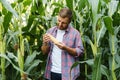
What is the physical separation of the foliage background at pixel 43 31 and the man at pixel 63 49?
12 centimetres

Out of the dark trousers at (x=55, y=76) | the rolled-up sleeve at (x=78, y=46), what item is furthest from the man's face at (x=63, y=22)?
the dark trousers at (x=55, y=76)

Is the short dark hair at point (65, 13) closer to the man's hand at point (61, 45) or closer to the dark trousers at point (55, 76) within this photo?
the man's hand at point (61, 45)

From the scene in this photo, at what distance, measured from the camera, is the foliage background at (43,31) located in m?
1.94

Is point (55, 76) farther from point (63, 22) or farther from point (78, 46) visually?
point (63, 22)

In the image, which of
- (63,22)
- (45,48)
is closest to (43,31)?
(45,48)

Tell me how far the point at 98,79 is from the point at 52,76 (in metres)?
0.46

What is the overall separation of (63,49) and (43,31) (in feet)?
2.45

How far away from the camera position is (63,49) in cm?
211

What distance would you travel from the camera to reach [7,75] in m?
2.37

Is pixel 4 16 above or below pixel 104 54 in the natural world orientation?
above

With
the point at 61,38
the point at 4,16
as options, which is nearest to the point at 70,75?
the point at 61,38

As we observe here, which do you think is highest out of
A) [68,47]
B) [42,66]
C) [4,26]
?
[4,26]

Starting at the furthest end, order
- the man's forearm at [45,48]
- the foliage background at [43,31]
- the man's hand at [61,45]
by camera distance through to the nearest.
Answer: the man's forearm at [45,48] → the man's hand at [61,45] → the foliage background at [43,31]

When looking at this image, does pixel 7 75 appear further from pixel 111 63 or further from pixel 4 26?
pixel 111 63
